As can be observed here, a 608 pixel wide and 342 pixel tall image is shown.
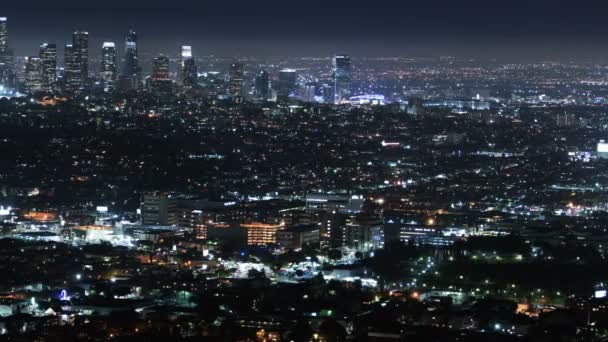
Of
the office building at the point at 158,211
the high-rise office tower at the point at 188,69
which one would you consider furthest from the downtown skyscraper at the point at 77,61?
the office building at the point at 158,211

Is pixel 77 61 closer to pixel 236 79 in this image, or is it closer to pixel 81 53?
pixel 81 53

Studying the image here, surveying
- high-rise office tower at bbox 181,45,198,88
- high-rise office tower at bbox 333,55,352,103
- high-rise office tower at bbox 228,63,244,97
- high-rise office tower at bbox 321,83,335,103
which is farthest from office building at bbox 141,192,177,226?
high-rise office tower at bbox 333,55,352,103

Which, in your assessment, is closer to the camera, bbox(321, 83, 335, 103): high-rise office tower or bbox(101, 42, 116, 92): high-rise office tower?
bbox(101, 42, 116, 92): high-rise office tower

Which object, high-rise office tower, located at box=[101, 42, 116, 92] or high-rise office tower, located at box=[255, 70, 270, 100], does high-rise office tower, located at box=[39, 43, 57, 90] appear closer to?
high-rise office tower, located at box=[101, 42, 116, 92]

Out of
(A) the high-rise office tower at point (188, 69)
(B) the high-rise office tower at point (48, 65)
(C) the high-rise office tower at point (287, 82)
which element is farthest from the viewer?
(C) the high-rise office tower at point (287, 82)

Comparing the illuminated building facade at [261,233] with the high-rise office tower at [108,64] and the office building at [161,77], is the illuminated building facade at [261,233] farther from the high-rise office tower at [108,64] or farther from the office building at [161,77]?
the high-rise office tower at [108,64]
